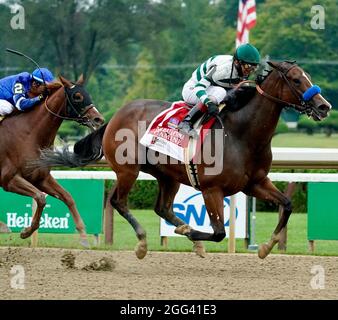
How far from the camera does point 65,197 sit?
7879mm

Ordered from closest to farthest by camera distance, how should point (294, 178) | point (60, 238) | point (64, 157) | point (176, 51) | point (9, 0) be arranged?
point (64, 157)
point (294, 178)
point (60, 238)
point (9, 0)
point (176, 51)

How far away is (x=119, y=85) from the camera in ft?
175

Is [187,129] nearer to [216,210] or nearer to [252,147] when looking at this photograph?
[252,147]

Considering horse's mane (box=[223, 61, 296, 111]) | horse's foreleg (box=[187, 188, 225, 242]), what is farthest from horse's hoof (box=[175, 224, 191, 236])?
horse's mane (box=[223, 61, 296, 111])

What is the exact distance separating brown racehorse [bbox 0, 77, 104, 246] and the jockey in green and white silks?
131cm

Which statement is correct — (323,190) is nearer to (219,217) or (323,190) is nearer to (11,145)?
(219,217)

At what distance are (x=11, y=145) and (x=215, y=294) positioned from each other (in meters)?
2.96

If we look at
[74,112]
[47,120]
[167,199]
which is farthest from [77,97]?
[167,199]

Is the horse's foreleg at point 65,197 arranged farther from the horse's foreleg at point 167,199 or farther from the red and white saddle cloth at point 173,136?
the red and white saddle cloth at point 173,136

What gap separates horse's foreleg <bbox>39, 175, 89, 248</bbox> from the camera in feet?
25.4

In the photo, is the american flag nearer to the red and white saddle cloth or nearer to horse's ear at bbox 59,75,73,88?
horse's ear at bbox 59,75,73,88

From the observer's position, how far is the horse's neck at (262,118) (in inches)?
262

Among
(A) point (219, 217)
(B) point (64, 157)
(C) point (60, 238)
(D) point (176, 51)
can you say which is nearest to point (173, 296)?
(A) point (219, 217)

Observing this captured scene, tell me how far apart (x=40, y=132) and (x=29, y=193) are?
0.63 meters
